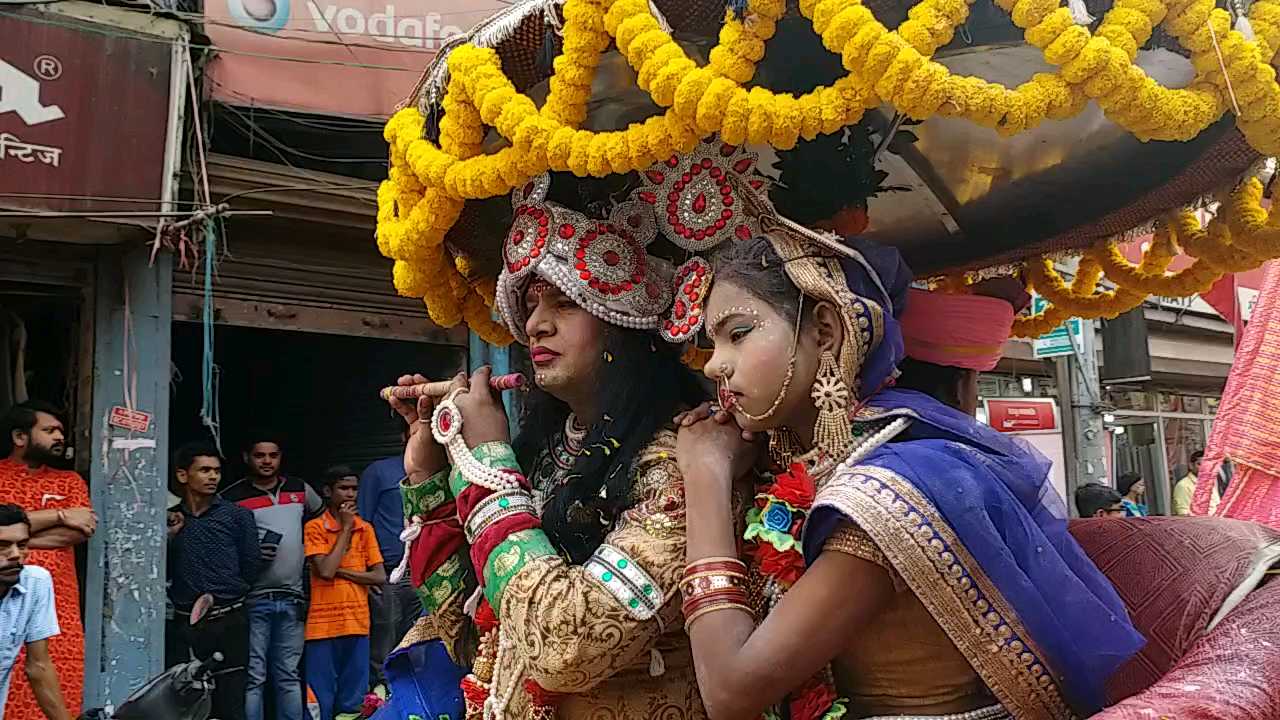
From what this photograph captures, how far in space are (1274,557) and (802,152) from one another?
127cm

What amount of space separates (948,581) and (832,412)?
364mm

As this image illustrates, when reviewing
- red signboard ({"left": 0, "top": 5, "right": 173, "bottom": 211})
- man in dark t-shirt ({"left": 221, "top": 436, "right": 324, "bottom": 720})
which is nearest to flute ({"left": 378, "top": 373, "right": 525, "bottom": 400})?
red signboard ({"left": 0, "top": 5, "right": 173, "bottom": 211})

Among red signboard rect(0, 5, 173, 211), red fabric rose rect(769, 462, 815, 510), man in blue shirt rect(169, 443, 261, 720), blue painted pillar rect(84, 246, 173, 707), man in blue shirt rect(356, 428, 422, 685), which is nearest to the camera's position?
red fabric rose rect(769, 462, 815, 510)

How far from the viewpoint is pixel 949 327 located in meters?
2.33

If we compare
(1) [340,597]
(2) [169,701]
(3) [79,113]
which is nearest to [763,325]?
(2) [169,701]

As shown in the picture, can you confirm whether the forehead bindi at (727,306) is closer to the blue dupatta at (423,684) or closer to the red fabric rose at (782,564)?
the red fabric rose at (782,564)

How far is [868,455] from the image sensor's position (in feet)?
6.14

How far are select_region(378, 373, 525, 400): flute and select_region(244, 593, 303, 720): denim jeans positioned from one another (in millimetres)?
4636

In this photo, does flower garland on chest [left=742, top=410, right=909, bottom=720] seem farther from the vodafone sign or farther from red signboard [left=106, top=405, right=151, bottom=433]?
red signboard [left=106, top=405, right=151, bottom=433]

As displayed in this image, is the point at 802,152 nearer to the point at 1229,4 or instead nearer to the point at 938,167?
the point at 938,167

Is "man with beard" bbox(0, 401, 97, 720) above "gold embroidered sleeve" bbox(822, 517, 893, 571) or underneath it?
underneath

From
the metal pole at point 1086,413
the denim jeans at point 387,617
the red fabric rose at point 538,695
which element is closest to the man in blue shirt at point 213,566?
the denim jeans at point 387,617

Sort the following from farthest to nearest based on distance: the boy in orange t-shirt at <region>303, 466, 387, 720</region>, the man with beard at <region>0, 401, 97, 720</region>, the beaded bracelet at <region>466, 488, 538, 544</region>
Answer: the boy in orange t-shirt at <region>303, 466, 387, 720</region> < the man with beard at <region>0, 401, 97, 720</region> < the beaded bracelet at <region>466, 488, 538, 544</region>

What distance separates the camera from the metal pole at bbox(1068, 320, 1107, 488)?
10102 millimetres
